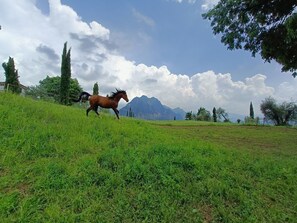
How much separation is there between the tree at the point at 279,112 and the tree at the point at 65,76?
41526mm

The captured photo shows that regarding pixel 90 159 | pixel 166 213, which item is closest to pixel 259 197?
pixel 166 213

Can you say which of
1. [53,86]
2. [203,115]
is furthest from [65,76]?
[203,115]

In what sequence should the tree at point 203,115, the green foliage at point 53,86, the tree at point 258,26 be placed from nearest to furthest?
the tree at point 258,26
the green foliage at point 53,86
the tree at point 203,115

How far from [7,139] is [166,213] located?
192 inches

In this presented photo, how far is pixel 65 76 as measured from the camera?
4525cm

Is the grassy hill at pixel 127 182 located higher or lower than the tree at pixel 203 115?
lower

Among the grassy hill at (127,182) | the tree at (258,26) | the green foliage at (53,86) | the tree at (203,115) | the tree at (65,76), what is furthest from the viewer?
the tree at (203,115)

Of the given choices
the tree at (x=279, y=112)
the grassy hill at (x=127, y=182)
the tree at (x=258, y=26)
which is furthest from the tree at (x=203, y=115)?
the grassy hill at (x=127, y=182)

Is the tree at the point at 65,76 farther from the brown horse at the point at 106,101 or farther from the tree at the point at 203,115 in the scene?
the tree at the point at 203,115

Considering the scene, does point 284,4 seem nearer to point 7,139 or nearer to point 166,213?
point 166,213

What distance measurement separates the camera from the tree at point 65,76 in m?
44.1

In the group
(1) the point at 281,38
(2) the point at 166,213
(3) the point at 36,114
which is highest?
(1) the point at 281,38

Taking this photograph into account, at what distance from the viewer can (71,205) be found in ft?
16.7

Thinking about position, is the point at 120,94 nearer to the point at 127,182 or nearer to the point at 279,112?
the point at 127,182
